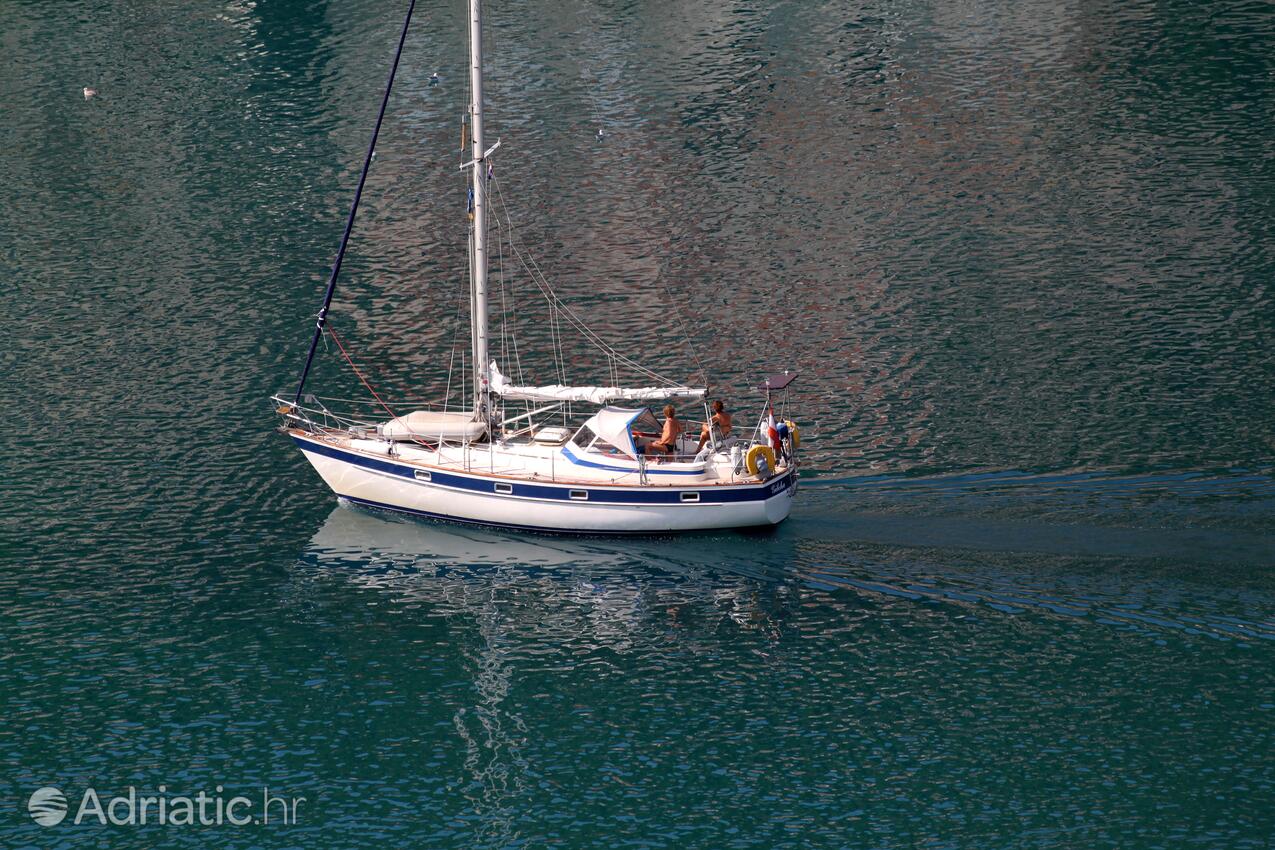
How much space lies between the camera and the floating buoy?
5653cm

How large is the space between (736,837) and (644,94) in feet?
274

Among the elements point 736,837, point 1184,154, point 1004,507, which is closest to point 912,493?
point 1004,507

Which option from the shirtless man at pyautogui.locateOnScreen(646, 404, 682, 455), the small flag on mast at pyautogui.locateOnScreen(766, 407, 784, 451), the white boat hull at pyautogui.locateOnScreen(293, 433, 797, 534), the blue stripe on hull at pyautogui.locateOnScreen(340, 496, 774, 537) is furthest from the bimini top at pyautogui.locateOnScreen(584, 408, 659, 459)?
the small flag on mast at pyautogui.locateOnScreen(766, 407, 784, 451)

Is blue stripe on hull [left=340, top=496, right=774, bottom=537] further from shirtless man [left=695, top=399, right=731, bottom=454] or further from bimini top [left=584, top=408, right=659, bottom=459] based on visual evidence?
shirtless man [left=695, top=399, right=731, bottom=454]

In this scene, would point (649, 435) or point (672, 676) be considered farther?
point (649, 435)

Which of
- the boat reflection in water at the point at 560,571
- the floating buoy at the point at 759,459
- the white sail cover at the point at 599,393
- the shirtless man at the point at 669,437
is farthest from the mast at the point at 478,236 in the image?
the floating buoy at the point at 759,459

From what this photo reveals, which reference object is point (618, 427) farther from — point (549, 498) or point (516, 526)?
point (516, 526)

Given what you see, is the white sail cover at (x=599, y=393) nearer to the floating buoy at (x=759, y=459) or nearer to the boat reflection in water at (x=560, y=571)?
the floating buoy at (x=759, y=459)

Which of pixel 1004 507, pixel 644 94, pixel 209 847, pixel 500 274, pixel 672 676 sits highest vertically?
pixel 644 94

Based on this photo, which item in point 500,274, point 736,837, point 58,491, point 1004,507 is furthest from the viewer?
point 500,274

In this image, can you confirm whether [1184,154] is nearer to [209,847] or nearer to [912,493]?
[912,493]

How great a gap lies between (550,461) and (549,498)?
5.13ft

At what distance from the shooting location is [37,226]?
97.2 meters

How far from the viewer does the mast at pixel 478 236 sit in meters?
58.4
